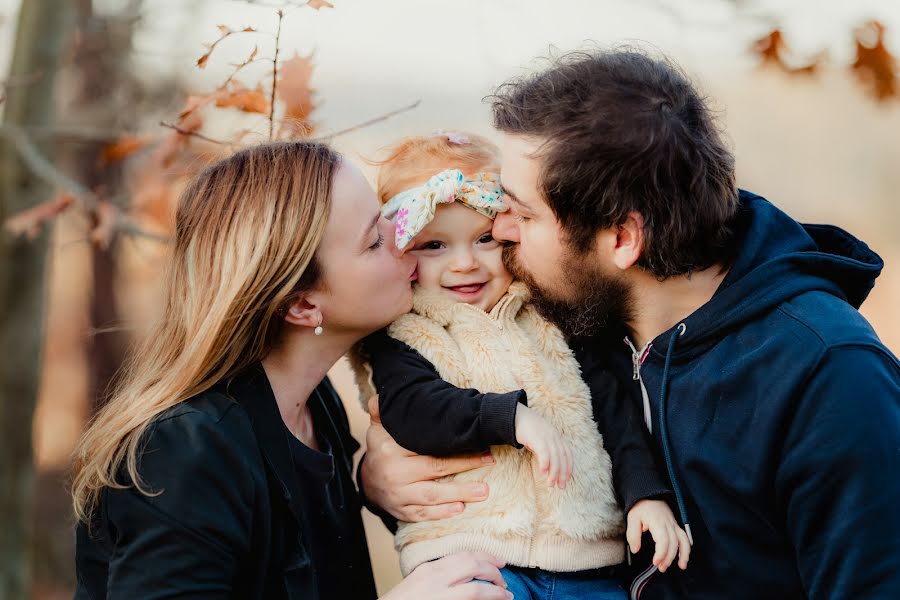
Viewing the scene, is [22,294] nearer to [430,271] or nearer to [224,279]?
[224,279]

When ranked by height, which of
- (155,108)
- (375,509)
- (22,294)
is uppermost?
(155,108)

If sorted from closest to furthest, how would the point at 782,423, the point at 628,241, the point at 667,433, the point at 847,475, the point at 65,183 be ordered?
1. the point at 847,475
2. the point at 782,423
3. the point at 667,433
4. the point at 628,241
5. the point at 65,183

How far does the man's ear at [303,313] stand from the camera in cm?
278

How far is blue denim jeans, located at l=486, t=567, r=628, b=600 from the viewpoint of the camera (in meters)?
2.62

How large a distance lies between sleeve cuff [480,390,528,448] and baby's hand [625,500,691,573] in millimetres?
373

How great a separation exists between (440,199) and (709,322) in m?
0.83

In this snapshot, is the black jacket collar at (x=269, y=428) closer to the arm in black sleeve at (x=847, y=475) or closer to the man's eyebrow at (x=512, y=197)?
the man's eyebrow at (x=512, y=197)

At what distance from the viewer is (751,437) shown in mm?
2406

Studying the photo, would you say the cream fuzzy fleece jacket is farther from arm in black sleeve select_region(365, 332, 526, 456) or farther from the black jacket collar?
the black jacket collar

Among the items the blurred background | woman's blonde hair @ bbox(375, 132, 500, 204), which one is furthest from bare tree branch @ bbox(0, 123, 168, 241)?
woman's blonde hair @ bbox(375, 132, 500, 204)

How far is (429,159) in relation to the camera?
119 inches

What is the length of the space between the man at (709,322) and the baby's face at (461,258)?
7 cm

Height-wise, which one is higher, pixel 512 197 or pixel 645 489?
pixel 512 197

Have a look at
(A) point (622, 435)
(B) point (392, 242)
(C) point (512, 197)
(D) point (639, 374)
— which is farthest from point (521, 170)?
(A) point (622, 435)
